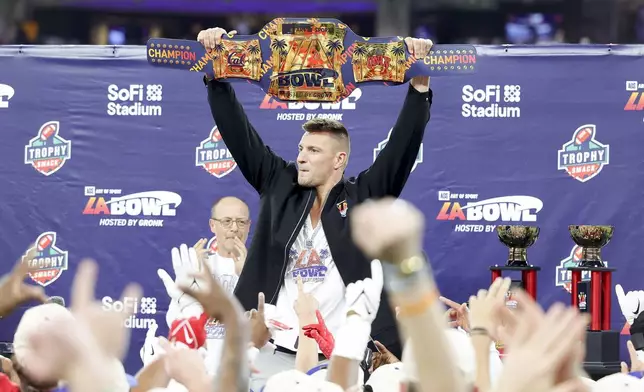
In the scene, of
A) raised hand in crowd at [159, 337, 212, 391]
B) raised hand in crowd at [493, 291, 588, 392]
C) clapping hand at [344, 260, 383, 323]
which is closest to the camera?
raised hand in crowd at [493, 291, 588, 392]

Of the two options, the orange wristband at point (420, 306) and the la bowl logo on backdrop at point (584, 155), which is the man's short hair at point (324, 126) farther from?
the orange wristband at point (420, 306)

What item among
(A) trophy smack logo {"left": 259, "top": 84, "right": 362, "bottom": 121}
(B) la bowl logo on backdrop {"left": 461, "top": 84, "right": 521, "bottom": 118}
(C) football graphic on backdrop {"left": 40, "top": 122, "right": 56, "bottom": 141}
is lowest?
(C) football graphic on backdrop {"left": 40, "top": 122, "right": 56, "bottom": 141}

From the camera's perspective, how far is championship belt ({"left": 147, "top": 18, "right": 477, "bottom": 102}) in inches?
187

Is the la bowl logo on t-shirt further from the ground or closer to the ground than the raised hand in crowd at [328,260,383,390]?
further from the ground

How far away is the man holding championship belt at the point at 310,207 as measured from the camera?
15.0 feet

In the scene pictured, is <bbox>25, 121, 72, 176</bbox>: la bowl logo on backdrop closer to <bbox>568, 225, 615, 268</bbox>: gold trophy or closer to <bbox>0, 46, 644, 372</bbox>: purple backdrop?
<bbox>0, 46, 644, 372</bbox>: purple backdrop

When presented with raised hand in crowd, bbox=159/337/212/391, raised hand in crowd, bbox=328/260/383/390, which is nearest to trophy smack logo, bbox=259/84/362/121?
raised hand in crowd, bbox=328/260/383/390

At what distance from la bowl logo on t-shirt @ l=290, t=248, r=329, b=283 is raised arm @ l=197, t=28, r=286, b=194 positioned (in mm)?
382

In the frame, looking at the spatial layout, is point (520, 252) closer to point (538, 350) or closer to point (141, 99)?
point (141, 99)

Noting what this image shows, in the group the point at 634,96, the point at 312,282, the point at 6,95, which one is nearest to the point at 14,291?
the point at 312,282

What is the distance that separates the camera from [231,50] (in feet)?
15.6

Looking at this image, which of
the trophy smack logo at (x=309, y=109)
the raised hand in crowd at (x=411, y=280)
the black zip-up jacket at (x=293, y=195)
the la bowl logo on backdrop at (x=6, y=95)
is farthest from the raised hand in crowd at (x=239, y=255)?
the raised hand in crowd at (x=411, y=280)

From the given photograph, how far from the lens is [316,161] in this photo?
15.6ft

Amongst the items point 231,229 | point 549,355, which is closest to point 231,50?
point 231,229
